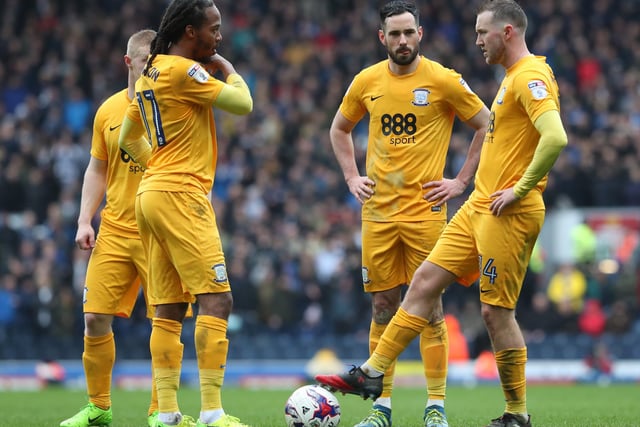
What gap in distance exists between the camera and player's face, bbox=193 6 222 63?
754 cm

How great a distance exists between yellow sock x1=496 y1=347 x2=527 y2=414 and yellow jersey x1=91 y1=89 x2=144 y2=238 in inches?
118

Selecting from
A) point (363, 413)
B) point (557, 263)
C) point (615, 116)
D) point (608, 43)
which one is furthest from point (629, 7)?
point (363, 413)

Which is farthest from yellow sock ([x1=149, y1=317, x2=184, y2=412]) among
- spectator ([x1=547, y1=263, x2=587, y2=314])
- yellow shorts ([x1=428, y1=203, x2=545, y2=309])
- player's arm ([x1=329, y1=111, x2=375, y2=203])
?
spectator ([x1=547, y1=263, x2=587, y2=314])

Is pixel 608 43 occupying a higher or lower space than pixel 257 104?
higher

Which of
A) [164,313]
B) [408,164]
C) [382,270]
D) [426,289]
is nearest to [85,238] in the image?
[164,313]

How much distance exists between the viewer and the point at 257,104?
953 inches

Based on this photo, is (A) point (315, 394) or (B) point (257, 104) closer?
(A) point (315, 394)

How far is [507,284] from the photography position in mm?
7781

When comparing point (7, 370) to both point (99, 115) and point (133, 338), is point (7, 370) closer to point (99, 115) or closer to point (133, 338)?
point (133, 338)

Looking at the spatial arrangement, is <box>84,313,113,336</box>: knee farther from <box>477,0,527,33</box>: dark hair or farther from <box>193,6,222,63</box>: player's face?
<box>477,0,527,33</box>: dark hair

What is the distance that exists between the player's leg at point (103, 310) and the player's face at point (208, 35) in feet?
6.20

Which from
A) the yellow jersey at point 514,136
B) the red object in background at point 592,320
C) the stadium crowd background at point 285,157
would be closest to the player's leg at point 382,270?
the yellow jersey at point 514,136

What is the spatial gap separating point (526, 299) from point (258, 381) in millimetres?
4829

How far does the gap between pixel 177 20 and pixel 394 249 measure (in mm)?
2576
